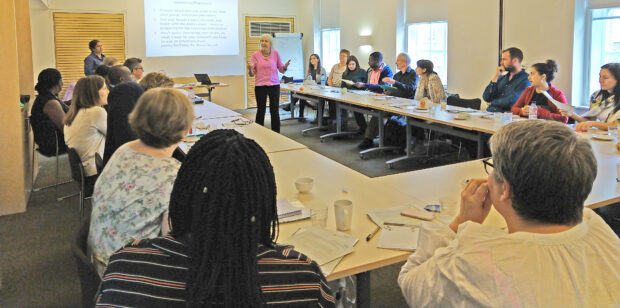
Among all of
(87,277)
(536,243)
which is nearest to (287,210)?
(87,277)

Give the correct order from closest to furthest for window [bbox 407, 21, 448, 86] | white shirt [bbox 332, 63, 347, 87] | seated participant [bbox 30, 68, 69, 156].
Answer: seated participant [bbox 30, 68, 69, 156] < window [bbox 407, 21, 448, 86] < white shirt [bbox 332, 63, 347, 87]

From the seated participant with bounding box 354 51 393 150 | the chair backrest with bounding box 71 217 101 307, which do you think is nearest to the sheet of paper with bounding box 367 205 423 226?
the chair backrest with bounding box 71 217 101 307

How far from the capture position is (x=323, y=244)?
1843 mm

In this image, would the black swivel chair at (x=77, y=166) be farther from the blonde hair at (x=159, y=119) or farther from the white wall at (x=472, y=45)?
the white wall at (x=472, y=45)

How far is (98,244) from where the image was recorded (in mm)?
1927

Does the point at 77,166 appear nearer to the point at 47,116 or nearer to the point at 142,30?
the point at 47,116

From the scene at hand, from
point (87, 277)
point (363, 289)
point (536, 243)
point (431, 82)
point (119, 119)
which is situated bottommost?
point (363, 289)

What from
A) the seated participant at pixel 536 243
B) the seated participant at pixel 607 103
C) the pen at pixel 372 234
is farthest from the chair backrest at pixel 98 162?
the seated participant at pixel 607 103

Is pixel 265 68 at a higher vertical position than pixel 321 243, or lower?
higher

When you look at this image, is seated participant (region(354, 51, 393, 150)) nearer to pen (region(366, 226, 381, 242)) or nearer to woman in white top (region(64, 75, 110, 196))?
woman in white top (region(64, 75, 110, 196))

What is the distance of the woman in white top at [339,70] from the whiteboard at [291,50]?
2.15m

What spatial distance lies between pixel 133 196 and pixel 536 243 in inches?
55.4

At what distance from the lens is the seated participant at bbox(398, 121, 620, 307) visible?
1073 mm

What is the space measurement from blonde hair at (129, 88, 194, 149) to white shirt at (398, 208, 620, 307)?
1295 mm
